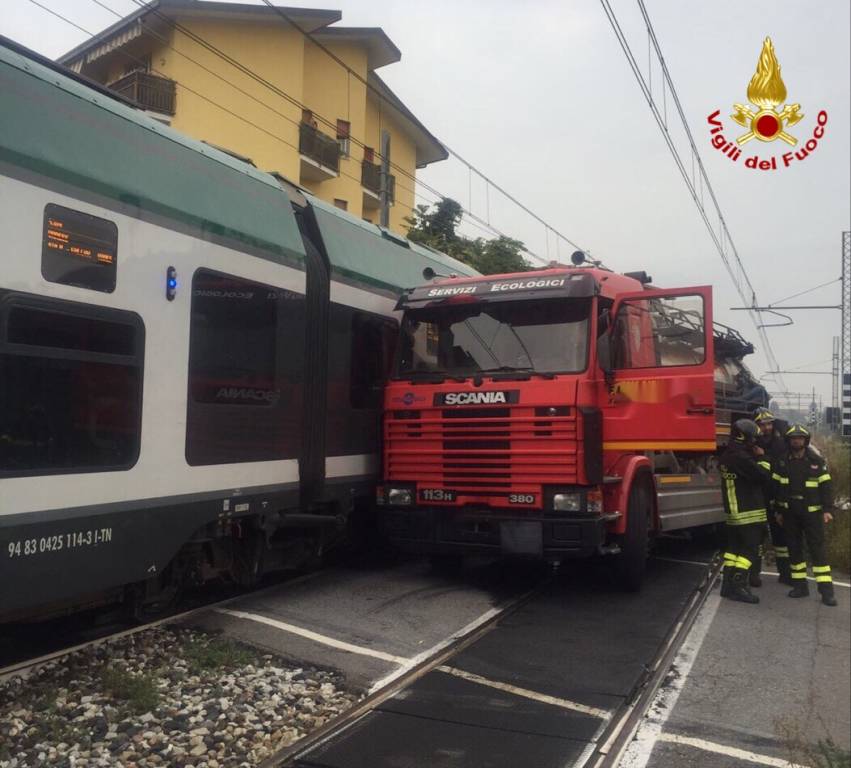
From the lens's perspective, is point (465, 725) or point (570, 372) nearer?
point (465, 725)

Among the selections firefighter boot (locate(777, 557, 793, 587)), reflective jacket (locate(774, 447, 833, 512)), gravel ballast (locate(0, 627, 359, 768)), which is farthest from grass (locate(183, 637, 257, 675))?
firefighter boot (locate(777, 557, 793, 587))

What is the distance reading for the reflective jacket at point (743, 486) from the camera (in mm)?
7953

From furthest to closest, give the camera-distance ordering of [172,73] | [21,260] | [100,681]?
[172,73], [100,681], [21,260]

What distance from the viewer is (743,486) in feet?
26.4

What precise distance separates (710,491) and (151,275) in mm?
7277

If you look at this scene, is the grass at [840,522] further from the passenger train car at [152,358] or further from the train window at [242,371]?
the train window at [242,371]

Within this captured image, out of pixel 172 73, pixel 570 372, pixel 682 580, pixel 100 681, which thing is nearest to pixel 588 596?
pixel 682 580

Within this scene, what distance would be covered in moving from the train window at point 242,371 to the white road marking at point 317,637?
1.19m

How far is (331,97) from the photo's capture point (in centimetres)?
2244

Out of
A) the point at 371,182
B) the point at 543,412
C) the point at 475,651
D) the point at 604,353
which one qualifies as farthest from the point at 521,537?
the point at 371,182

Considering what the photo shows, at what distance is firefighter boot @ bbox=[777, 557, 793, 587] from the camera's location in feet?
28.1

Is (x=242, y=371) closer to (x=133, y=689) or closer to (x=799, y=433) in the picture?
(x=133, y=689)

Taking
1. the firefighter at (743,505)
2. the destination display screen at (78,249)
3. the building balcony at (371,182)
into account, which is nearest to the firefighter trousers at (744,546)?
the firefighter at (743,505)

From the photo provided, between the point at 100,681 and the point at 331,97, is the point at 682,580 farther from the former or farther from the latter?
the point at 331,97
